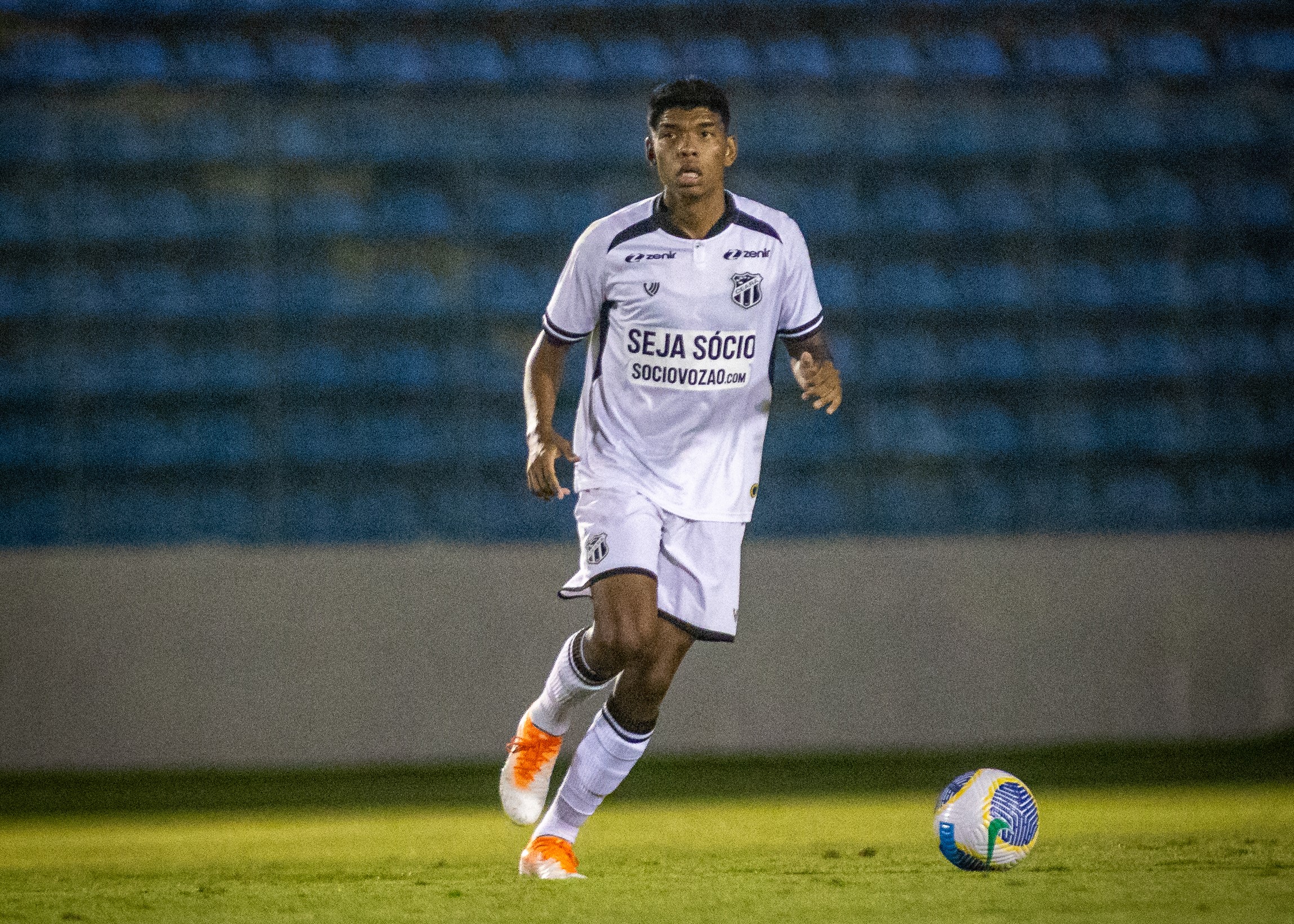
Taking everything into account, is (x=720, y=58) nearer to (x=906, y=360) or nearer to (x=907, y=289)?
(x=907, y=289)

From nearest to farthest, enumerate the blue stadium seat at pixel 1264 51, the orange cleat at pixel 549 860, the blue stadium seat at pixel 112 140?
the orange cleat at pixel 549 860 < the blue stadium seat at pixel 112 140 < the blue stadium seat at pixel 1264 51

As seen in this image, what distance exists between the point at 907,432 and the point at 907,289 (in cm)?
60

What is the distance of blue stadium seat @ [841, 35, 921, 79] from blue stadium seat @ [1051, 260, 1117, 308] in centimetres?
103

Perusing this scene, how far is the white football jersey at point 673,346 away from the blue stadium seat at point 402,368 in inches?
121

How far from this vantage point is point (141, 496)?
6934 mm

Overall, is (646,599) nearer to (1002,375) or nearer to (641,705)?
→ (641,705)

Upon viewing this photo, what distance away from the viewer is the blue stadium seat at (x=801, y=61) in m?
7.26

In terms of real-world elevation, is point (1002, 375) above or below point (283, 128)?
below

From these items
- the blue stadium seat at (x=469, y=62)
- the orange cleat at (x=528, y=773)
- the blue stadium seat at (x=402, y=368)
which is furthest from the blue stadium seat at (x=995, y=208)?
the orange cleat at (x=528, y=773)

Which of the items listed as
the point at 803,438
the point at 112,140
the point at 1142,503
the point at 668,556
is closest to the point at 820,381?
the point at 668,556

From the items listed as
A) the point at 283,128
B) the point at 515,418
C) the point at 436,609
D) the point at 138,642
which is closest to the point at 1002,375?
the point at 515,418

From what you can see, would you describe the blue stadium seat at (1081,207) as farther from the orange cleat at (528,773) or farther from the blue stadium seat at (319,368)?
the orange cleat at (528,773)

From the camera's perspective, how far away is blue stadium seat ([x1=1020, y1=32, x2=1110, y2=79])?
716 cm

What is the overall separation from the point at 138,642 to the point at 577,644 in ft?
9.98
